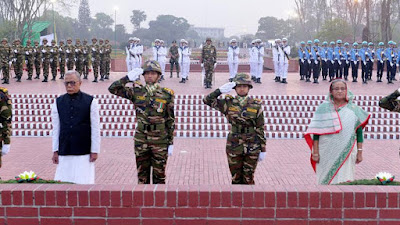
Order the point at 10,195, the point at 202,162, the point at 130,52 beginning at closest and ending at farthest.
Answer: the point at 10,195
the point at 202,162
the point at 130,52

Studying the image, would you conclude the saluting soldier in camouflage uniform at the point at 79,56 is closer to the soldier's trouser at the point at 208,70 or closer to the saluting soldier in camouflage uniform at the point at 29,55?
the saluting soldier in camouflage uniform at the point at 29,55

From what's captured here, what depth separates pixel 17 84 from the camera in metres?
17.0

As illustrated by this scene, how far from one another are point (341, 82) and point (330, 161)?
33.7 inches

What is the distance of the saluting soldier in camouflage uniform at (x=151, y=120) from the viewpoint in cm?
509

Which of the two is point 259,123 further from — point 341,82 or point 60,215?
point 60,215

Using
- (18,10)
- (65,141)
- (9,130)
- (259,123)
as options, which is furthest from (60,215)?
(18,10)

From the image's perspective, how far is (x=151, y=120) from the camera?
5.10m

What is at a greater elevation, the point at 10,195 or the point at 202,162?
the point at 10,195

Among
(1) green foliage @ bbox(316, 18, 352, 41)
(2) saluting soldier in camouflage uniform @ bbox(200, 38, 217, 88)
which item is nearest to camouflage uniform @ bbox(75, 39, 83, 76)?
(2) saluting soldier in camouflage uniform @ bbox(200, 38, 217, 88)

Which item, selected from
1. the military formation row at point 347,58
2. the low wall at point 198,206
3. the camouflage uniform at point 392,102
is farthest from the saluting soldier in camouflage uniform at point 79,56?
the low wall at point 198,206

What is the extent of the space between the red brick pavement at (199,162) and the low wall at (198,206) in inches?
146

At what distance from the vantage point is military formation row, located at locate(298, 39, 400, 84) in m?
18.2

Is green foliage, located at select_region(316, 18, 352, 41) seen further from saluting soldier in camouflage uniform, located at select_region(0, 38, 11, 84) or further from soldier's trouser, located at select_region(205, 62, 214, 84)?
saluting soldier in camouflage uniform, located at select_region(0, 38, 11, 84)

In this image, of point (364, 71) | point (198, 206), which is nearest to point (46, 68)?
point (364, 71)
